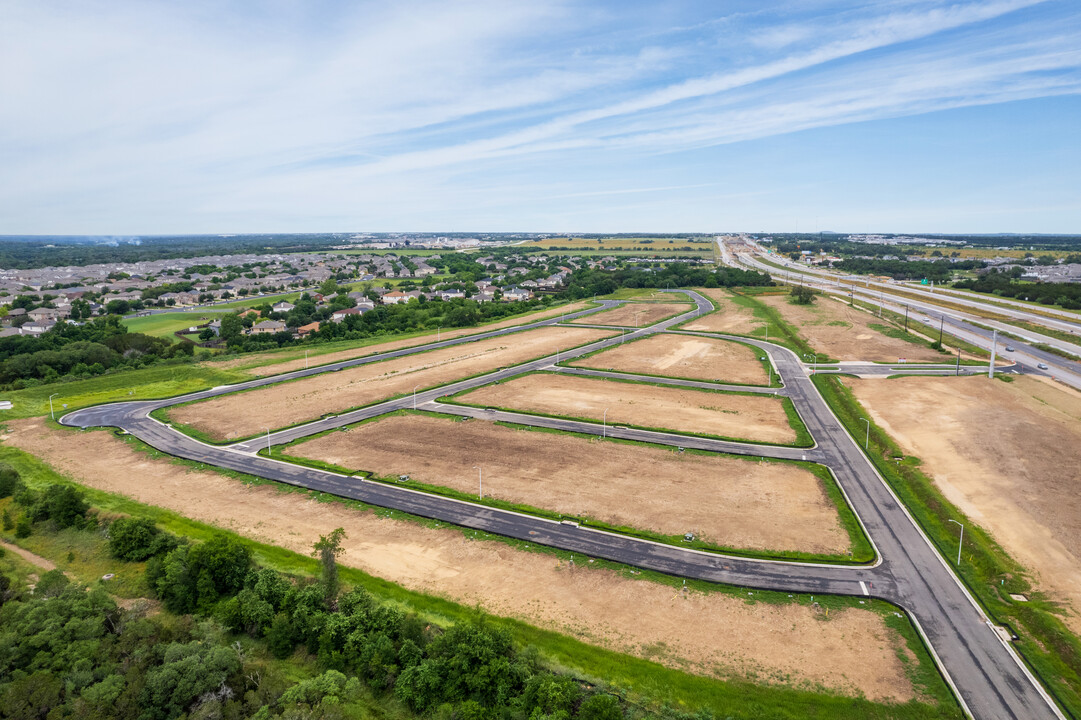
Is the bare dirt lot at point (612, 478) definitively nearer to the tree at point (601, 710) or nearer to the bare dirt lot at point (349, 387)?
the bare dirt lot at point (349, 387)

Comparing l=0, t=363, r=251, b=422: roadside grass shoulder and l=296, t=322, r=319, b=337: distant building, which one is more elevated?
l=296, t=322, r=319, b=337: distant building

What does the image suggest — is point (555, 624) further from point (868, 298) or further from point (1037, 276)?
point (1037, 276)

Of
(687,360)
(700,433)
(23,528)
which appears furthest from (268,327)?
(700,433)

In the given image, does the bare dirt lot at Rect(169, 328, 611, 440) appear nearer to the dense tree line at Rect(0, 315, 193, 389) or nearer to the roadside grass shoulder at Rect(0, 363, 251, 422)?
the roadside grass shoulder at Rect(0, 363, 251, 422)

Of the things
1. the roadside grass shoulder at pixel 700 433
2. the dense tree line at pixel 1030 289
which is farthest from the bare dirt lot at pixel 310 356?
the dense tree line at pixel 1030 289

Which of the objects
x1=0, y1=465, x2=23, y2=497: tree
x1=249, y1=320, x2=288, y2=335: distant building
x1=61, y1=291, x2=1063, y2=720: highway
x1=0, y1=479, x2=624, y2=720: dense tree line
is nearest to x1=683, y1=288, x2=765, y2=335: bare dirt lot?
x1=61, y1=291, x2=1063, y2=720: highway

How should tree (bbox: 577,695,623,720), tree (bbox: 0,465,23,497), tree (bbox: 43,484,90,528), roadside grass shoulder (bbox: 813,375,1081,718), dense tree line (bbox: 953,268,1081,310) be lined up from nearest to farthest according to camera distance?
tree (bbox: 577,695,623,720) → roadside grass shoulder (bbox: 813,375,1081,718) → tree (bbox: 43,484,90,528) → tree (bbox: 0,465,23,497) → dense tree line (bbox: 953,268,1081,310)

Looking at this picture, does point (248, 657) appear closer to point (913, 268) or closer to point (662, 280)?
point (662, 280)

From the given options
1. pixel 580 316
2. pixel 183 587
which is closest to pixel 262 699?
pixel 183 587
